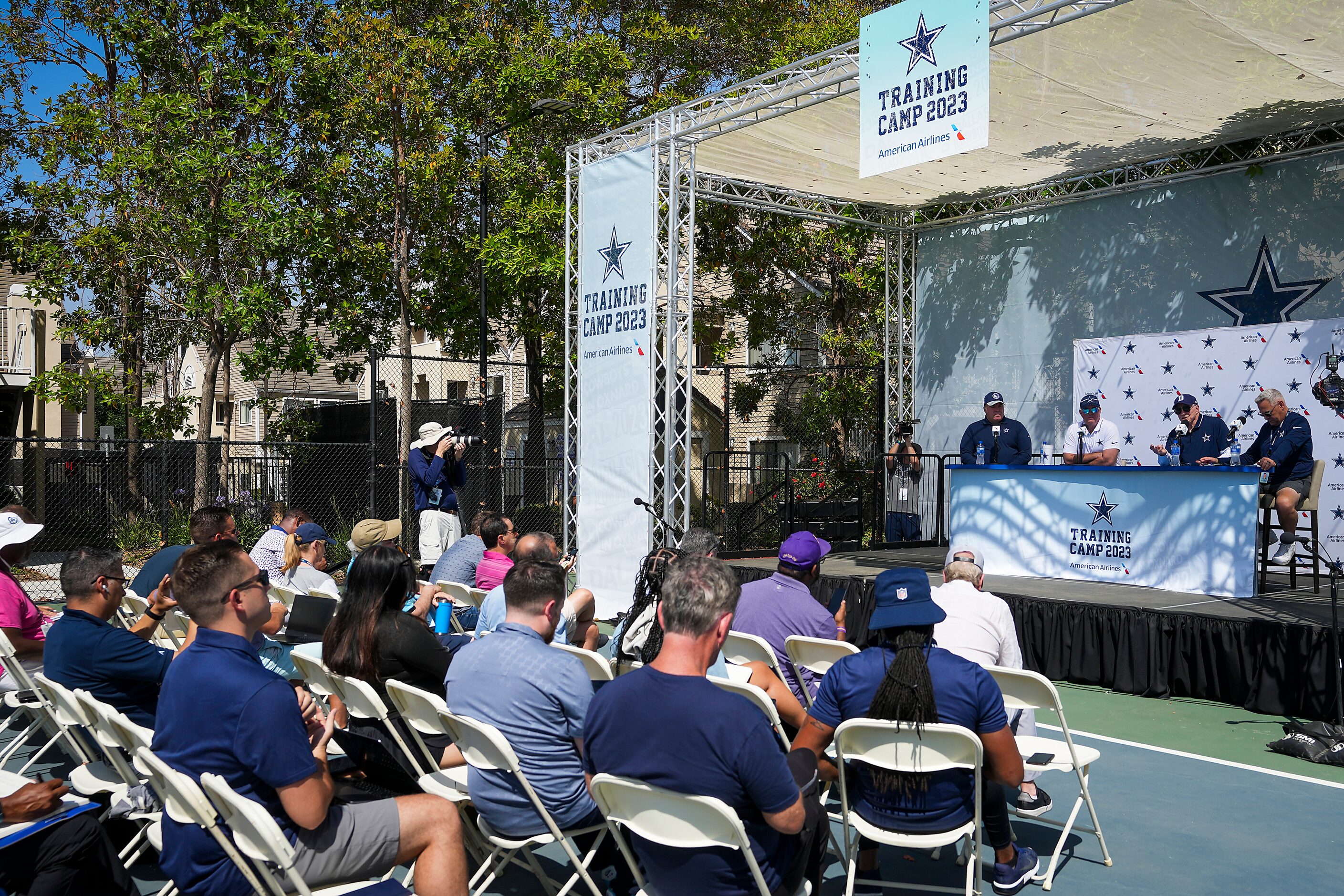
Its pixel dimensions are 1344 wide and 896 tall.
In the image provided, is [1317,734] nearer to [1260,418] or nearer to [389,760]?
[389,760]

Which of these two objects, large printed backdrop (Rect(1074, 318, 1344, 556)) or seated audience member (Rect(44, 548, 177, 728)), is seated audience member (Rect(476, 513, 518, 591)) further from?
large printed backdrop (Rect(1074, 318, 1344, 556))

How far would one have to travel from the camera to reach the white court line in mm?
5113

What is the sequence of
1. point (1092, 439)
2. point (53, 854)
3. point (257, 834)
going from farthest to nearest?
point (1092, 439) → point (53, 854) → point (257, 834)

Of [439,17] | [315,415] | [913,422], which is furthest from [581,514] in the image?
[315,415]

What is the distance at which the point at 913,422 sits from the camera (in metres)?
13.7

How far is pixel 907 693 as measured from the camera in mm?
3115

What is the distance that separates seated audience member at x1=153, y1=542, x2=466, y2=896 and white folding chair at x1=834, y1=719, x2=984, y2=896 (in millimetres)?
1225

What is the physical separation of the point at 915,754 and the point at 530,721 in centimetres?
120

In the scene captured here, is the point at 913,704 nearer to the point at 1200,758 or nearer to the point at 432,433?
the point at 1200,758

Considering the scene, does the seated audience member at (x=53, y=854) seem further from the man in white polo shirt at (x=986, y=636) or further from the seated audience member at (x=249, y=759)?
the man in white polo shirt at (x=986, y=636)

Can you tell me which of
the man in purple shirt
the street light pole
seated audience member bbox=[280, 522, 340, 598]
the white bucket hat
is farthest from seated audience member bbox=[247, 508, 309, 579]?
the street light pole

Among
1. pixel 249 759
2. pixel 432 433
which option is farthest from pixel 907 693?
pixel 432 433

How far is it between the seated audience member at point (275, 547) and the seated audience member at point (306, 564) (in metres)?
0.04

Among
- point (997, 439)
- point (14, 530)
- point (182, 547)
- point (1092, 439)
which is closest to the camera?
point (14, 530)
